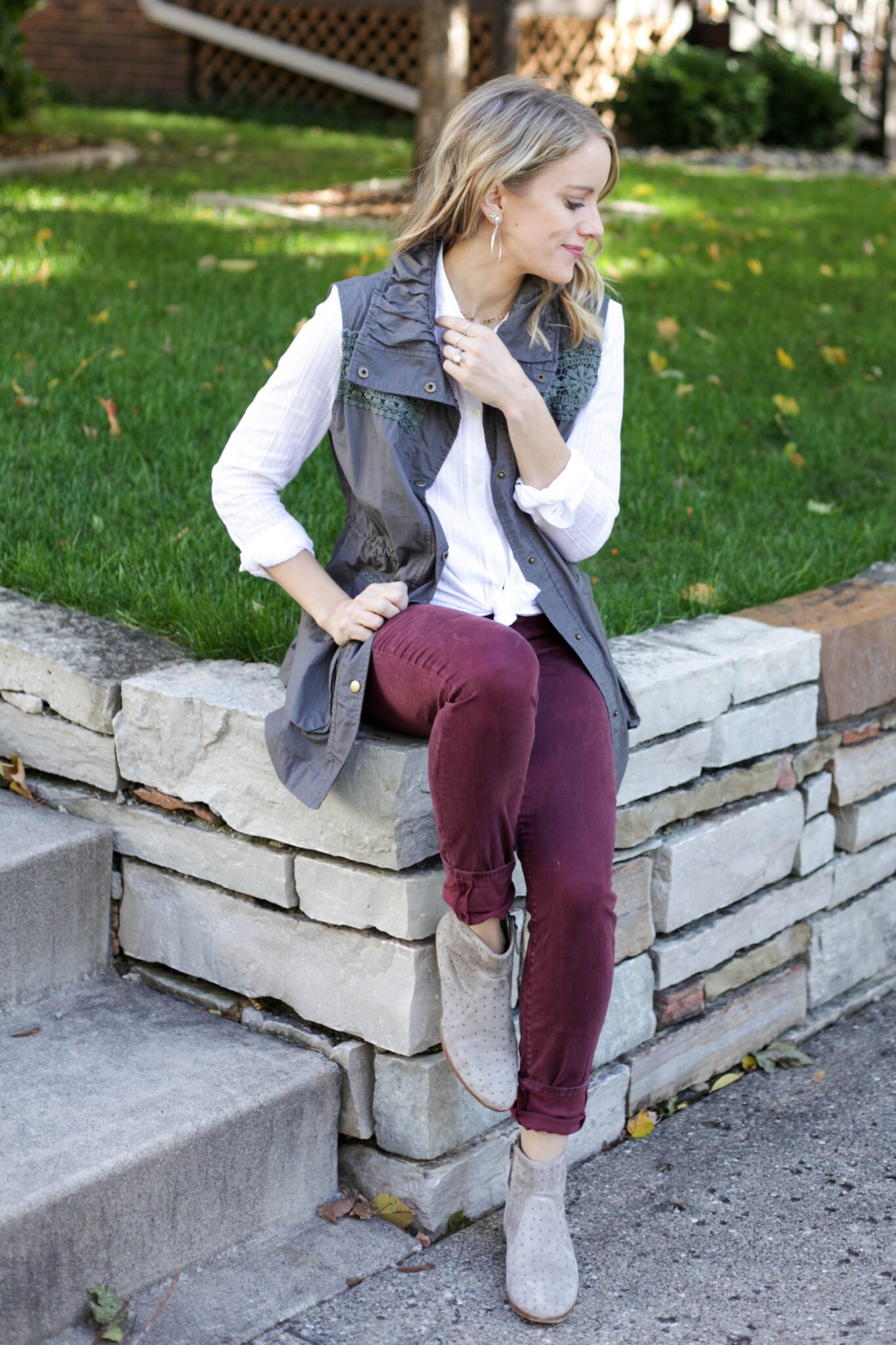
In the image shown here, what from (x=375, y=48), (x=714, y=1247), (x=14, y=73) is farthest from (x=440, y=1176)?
(x=375, y=48)

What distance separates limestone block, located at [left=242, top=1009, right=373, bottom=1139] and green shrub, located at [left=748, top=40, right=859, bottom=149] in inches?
460

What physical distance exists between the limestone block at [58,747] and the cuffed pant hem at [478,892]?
2.65 ft

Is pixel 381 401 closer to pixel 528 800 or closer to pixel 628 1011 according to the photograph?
pixel 528 800

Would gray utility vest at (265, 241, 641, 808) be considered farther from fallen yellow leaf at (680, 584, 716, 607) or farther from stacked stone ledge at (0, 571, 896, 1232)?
fallen yellow leaf at (680, 584, 716, 607)

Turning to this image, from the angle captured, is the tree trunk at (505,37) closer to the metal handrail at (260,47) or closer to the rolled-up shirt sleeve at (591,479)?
the metal handrail at (260,47)

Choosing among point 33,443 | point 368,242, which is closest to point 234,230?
point 368,242

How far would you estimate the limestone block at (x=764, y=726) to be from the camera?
2896 mm

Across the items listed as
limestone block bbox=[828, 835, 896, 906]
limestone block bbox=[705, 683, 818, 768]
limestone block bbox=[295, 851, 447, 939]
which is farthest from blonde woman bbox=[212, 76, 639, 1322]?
limestone block bbox=[828, 835, 896, 906]

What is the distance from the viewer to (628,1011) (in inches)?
109

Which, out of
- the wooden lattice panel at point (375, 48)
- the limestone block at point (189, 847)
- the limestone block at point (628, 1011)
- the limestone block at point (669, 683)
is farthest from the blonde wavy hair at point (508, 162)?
the wooden lattice panel at point (375, 48)

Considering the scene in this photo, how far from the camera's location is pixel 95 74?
13.8m

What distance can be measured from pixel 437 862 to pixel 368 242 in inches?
180

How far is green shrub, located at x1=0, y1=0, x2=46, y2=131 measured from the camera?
8.24m

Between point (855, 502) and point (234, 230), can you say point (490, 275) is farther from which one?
point (234, 230)
